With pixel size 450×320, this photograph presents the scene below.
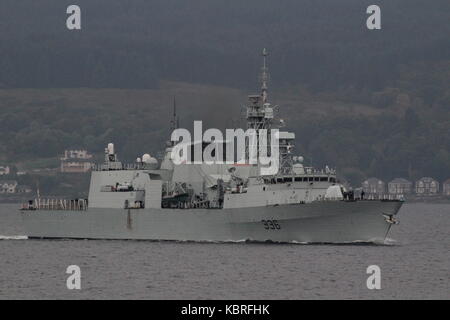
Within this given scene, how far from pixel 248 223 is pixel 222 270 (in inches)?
473

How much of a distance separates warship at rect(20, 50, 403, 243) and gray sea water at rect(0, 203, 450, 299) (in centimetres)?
128

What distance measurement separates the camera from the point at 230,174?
74812mm

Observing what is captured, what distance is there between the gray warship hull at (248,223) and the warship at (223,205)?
0.06 m

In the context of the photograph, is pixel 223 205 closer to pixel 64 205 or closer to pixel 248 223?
pixel 248 223

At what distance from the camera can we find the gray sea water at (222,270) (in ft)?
168

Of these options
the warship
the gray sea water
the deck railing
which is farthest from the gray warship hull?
the deck railing

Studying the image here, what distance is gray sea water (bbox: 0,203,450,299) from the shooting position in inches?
2012

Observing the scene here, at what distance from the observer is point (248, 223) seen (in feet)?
230

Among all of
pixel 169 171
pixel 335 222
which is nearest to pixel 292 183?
pixel 335 222

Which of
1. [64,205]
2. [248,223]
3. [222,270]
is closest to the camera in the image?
[222,270]

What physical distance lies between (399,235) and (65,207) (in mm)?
26443

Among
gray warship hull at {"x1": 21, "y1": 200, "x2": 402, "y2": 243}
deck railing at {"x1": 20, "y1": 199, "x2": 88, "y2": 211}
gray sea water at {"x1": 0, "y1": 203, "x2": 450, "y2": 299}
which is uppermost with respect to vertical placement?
deck railing at {"x1": 20, "y1": 199, "x2": 88, "y2": 211}

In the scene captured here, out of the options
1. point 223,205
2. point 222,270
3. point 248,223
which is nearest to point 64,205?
point 223,205

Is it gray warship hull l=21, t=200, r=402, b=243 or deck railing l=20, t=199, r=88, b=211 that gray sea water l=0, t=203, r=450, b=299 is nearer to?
gray warship hull l=21, t=200, r=402, b=243
